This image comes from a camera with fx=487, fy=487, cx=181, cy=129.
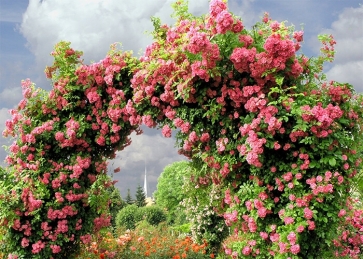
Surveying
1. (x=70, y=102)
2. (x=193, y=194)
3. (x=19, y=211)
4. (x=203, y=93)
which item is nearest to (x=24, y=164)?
(x=19, y=211)

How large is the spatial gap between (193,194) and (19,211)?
271cm

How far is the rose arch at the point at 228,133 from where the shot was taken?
5.77 metres

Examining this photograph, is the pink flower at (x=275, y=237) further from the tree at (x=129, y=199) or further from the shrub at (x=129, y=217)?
the tree at (x=129, y=199)

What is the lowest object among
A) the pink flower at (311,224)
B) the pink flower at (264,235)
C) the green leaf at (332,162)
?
the pink flower at (264,235)

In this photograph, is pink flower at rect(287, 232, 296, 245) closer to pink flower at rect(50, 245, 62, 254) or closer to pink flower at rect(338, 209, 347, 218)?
pink flower at rect(338, 209, 347, 218)

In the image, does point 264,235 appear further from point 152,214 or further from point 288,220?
point 152,214

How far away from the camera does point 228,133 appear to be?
245 inches

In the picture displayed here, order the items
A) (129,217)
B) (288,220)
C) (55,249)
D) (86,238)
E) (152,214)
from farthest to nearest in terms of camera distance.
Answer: (152,214) < (129,217) < (86,238) < (55,249) < (288,220)

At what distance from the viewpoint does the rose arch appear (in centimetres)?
577

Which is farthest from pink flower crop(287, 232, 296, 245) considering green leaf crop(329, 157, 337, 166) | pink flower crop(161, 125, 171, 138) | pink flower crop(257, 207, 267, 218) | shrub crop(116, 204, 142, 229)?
shrub crop(116, 204, 142, 229)

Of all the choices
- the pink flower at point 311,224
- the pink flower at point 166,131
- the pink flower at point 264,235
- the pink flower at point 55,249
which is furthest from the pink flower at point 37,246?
the pink flower at point 311,224

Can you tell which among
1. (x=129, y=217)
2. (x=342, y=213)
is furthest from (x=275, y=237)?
(x=129, y=217)

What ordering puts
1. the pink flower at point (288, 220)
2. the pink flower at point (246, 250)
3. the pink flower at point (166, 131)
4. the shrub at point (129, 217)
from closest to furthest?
the pink flower at point (288, 220) → the pink flower at point (246, 250) → the pink flower at point (166, 131) → the shrub at point (129, 217)

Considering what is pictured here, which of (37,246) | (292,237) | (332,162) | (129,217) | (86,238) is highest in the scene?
(129,217)
